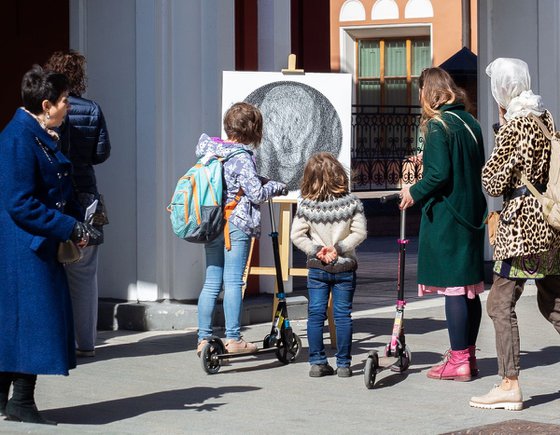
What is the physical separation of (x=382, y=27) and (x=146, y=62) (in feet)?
70.5

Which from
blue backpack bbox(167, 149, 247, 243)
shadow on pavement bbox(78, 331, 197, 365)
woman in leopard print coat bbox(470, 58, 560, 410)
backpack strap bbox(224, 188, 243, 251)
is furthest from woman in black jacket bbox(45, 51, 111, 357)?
Answer: woman in leopard print coat bbox(470, 58, 560, 410)

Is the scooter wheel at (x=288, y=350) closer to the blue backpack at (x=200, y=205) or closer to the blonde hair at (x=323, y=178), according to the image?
the blue backpack at (x=200, y=205)

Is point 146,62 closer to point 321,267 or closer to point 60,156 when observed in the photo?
point 321,267

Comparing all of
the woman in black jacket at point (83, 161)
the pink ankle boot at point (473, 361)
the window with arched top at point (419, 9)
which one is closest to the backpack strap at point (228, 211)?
the woman in black jacket at point (83, 161)

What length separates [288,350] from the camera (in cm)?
850

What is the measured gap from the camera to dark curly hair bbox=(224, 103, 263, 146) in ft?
27.4

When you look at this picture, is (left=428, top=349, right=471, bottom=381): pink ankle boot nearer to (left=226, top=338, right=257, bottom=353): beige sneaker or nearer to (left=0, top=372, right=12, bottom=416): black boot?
(left=226, top=338, right=257, bottom=353): beige sneaker

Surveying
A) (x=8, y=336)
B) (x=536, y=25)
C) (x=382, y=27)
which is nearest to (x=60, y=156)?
(x=8, y=336)

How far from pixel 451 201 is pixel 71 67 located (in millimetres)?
2565

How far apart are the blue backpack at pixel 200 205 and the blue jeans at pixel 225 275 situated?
15cm

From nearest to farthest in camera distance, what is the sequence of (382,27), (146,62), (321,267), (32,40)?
1. (321,267)
2. (146,62)
3. (32,40)
4. (382,27)

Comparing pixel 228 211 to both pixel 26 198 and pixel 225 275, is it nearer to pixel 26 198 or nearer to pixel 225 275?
pixel 225 275

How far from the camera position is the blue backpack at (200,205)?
26.8ft

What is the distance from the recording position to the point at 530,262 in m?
6.98
